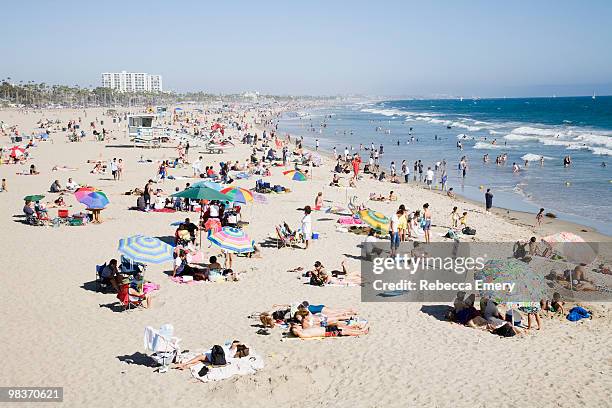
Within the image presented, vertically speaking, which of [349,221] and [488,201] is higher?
[488,201]

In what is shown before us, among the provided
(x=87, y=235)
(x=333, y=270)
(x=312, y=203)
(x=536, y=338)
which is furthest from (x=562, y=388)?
(x=312, y=203)

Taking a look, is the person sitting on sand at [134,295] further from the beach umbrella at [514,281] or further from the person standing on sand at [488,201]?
the person standing on sand at [488,201]

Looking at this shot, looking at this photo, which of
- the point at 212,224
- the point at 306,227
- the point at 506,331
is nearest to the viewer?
the point at 506,331

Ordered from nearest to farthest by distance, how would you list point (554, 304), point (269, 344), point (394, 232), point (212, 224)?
1. point (269, 344)
2. point (554, 304)
3. point (394, 232)
4. point (212, 224)

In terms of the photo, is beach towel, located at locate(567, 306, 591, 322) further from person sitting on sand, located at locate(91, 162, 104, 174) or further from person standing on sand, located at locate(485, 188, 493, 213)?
person sitting on sand, located at locate(91, 162, 104, 174)

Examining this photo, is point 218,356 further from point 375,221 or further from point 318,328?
point 375,221

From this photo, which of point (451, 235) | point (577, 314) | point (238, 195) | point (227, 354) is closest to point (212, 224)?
point (238, 195)

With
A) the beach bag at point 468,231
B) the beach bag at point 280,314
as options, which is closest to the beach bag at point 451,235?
the beach bag at point 468,231

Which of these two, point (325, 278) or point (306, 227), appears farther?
point (306, 227)
